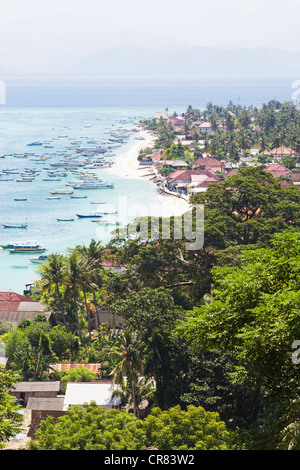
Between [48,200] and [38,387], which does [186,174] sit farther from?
[38,387]

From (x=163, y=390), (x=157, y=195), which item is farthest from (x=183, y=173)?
(x=163, y=390)

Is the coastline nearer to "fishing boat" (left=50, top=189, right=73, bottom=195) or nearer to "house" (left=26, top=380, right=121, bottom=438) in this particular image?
"fishing boat" (left=50, top=189, right=73, bottom=195)

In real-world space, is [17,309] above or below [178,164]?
below

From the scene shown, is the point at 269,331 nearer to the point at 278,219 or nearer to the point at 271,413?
the point at 271,413

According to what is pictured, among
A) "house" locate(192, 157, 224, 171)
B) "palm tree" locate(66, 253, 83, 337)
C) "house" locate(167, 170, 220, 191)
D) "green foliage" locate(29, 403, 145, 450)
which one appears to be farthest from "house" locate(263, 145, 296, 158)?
"green foliage" locate(29, 403, 145, 450)

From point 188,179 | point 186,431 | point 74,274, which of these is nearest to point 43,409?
point 186,431
